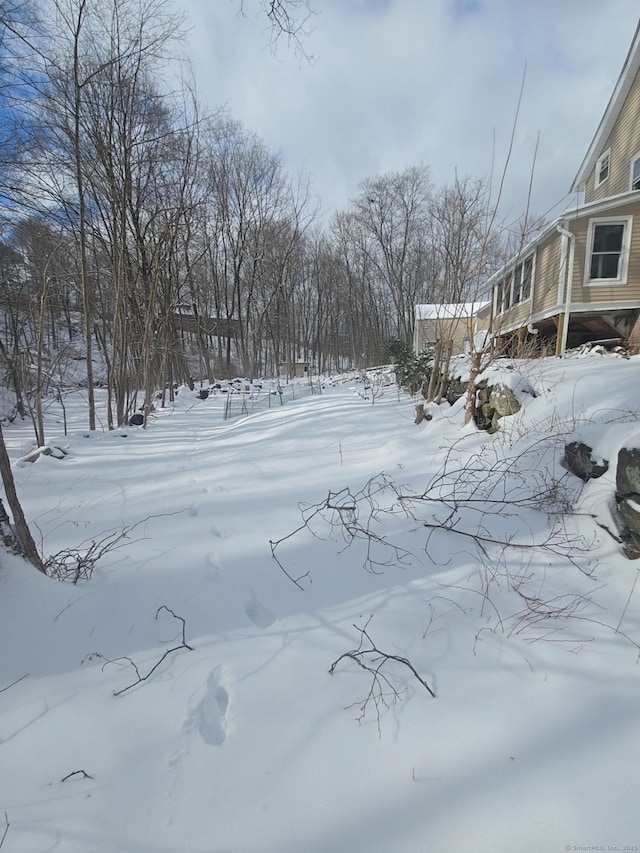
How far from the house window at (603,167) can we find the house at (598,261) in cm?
56

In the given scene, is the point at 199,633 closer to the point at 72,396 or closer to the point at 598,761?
the point at 598,761

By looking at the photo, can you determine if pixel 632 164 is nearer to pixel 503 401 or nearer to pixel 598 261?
pixel 598 261

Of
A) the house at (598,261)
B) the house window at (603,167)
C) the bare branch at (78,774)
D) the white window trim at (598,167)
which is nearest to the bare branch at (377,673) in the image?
the bare branch at (78,774)

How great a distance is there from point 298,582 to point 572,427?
9.13 feet

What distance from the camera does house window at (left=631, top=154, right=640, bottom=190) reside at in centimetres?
1018

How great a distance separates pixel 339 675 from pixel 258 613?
25.0 inches

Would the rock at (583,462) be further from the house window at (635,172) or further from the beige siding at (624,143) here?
the beige siding at (624,143)

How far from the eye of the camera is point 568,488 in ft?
9.47

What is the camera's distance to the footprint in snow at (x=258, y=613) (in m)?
2.06

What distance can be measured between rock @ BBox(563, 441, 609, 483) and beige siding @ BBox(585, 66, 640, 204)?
1230 cm

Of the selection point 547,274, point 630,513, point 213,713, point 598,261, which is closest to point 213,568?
point 213,713

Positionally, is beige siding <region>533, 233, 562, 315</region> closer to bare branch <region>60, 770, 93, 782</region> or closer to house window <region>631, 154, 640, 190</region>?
house window <region>631, 154, 640, 190</region>

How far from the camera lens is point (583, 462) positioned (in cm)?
296

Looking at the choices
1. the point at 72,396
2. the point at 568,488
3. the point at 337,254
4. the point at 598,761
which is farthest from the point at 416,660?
the point at 337,254
